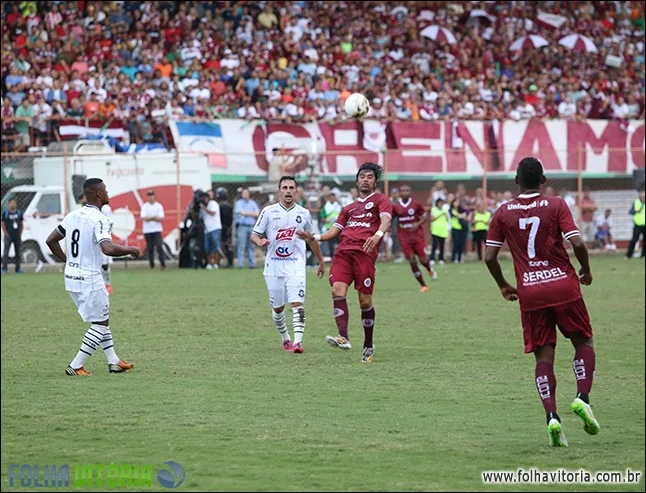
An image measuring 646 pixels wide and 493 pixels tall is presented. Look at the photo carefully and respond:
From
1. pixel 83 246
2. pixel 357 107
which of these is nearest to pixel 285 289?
pixel 83 246

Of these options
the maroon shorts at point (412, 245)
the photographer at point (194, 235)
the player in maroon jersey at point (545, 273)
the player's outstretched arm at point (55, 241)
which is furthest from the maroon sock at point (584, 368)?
the photographer at point (194, 235)

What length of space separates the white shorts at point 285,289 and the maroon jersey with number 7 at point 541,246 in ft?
17.8

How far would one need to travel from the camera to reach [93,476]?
727 cm

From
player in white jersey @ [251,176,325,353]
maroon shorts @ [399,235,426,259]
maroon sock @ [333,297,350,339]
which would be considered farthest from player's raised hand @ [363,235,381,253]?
maroon shorts @ [399,235,426,259]

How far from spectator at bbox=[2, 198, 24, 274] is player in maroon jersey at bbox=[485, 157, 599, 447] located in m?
22.1

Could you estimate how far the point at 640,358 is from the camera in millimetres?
13586

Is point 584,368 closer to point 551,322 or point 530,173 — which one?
point 551,322

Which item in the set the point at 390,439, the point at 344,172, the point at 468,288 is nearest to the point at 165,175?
the point at 344,172

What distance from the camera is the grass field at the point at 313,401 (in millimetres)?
7699

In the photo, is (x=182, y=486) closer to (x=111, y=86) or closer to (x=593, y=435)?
(x=593, y=435)

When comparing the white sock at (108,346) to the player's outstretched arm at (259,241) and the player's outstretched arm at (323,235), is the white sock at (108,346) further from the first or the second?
the player's outstretched arm at (323,235)

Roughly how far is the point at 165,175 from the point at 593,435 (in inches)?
940

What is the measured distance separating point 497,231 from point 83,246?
4886 mm

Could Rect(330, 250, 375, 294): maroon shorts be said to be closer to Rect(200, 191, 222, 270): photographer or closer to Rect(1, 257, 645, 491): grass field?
Rect(1, 257, 645, 491): grass field
